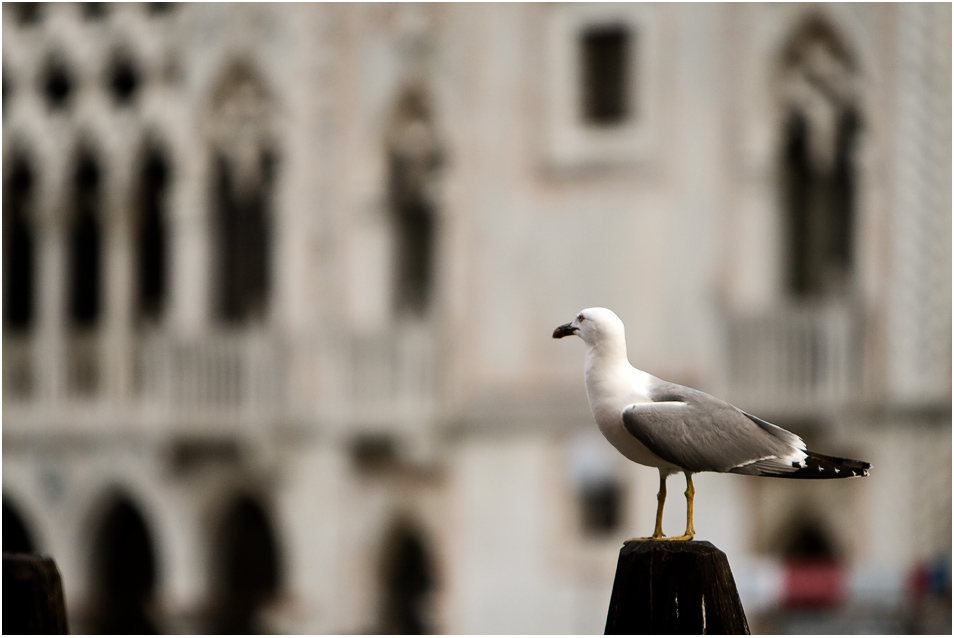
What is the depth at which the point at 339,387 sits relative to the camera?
45.2ft

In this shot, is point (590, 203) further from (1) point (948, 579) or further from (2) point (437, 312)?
(1) point (948, 579)

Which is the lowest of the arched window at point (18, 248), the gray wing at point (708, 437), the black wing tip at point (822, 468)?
the black wing tip at point (822, 468)

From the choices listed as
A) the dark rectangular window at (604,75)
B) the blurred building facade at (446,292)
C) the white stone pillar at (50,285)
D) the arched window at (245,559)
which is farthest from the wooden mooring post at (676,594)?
the white stone pillar at (50,285)

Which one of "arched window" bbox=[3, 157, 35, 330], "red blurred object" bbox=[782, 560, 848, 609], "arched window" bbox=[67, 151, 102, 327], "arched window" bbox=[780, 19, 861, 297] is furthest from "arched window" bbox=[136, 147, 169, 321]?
"red blurred object" bbox=[782, 560, 848, 609]

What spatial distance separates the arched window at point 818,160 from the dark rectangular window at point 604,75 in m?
1.19

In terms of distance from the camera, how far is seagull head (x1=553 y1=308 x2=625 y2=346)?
11.1ft

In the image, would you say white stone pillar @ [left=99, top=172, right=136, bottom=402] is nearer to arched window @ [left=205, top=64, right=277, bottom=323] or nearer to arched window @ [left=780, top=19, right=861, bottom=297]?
arched window @ [left=205, top=64, right=277, bottom=323]

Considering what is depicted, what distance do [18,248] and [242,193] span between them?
2279 mm

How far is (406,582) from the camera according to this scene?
567 inches

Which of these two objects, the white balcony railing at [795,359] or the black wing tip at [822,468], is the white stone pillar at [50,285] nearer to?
the white balcony railing at [795,359]

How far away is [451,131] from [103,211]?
3338 millimetres

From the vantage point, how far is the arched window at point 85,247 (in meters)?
15.2

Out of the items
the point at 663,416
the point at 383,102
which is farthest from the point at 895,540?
the point at 663,416

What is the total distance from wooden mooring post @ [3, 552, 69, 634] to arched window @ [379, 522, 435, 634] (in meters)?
10.7
